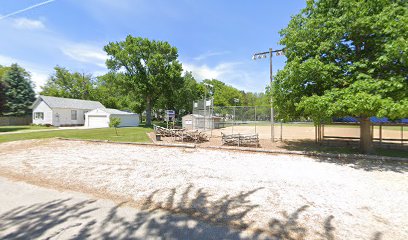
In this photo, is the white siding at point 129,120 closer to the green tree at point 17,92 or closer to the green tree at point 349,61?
the green tree at point 17,92

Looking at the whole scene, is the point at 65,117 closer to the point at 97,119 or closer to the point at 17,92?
the point at 97,119

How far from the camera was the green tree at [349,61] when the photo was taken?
259 inches

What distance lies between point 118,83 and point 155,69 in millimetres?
6202

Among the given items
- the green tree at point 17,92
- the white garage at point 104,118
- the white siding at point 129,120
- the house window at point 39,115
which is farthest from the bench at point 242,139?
the green tree at point 17,92

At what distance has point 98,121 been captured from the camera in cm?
3194

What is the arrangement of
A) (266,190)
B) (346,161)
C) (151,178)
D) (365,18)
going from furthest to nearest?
(346,161), (365,18), (151,178), (266,190)

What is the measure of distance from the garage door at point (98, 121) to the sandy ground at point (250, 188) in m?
23.0

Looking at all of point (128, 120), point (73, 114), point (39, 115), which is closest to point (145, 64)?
point (128, 120)

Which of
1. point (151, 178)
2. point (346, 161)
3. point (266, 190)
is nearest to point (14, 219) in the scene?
point (151, 178)

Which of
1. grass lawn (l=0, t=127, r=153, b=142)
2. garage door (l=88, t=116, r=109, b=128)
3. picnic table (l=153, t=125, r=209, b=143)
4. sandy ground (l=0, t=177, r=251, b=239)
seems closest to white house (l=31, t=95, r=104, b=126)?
garage door (l=88, t=116, r=109, b=128)

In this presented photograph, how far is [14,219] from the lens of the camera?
3705 millimetres

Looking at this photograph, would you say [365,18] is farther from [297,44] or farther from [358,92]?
[358,92]

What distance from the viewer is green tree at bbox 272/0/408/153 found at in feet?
21.6

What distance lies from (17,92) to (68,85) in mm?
20302
